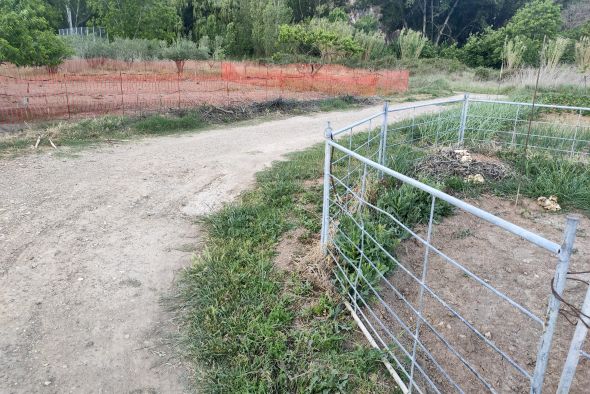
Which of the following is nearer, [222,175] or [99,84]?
[222,175]

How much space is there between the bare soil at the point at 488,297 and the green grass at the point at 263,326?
0.44 m

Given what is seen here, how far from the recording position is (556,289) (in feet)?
4.46

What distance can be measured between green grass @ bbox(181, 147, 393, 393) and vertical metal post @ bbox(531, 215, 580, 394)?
101cm

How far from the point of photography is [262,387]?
2.28 metres

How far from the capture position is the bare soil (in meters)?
2.55

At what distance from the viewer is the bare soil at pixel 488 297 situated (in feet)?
8.38

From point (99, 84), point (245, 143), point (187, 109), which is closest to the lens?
point (245, 143)

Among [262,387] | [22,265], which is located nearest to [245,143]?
[22,265]

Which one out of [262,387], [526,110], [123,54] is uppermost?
[123,54]

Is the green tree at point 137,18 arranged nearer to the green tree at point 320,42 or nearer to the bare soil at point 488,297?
the green tree at point 320,42

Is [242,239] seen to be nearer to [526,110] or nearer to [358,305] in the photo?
[358,305]

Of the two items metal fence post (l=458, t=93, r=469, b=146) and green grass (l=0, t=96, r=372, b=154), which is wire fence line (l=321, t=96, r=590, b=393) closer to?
metal fence post (l=458, t=93, r=469, b=146)

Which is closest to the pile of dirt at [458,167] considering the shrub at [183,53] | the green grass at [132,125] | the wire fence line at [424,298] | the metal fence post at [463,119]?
the wire fence line at [424,298]

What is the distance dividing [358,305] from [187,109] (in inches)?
330
